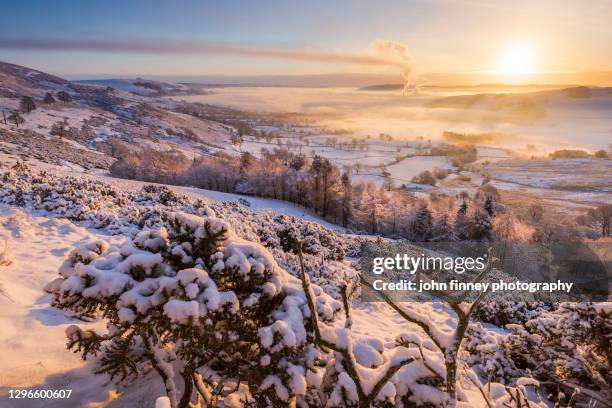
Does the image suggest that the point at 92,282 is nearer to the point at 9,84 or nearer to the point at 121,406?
the point at 121,406

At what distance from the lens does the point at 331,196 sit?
6750 cm

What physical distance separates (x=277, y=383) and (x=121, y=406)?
261 centimetres

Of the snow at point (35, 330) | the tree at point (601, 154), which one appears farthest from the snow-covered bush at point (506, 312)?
the tree at point (601, 154)

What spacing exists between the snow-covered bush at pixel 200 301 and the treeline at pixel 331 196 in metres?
59.7

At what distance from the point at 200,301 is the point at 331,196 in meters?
63.8

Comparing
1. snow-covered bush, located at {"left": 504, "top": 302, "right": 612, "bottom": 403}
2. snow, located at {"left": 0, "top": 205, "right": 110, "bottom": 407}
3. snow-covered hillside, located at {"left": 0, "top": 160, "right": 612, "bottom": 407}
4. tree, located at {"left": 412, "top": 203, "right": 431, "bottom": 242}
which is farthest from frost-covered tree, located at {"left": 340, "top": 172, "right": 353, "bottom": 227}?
snow-covered hillside, located at {"left": 0, "top": 160, "right": 612, "bottom": 407}

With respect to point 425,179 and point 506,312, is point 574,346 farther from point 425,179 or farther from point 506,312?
point 425,179

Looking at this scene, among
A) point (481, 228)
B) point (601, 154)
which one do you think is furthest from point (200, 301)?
point (601, 154)

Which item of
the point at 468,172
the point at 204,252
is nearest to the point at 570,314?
the point at 204,252

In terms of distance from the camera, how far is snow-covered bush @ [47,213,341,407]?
4.01m

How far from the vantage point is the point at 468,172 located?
167500mm

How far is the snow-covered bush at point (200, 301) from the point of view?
401 centimetres

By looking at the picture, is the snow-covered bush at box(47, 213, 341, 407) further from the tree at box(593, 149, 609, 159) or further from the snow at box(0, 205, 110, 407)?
the tree at box(593, 149, 609, 159)

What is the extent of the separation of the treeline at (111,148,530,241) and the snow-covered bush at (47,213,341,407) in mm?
59664
